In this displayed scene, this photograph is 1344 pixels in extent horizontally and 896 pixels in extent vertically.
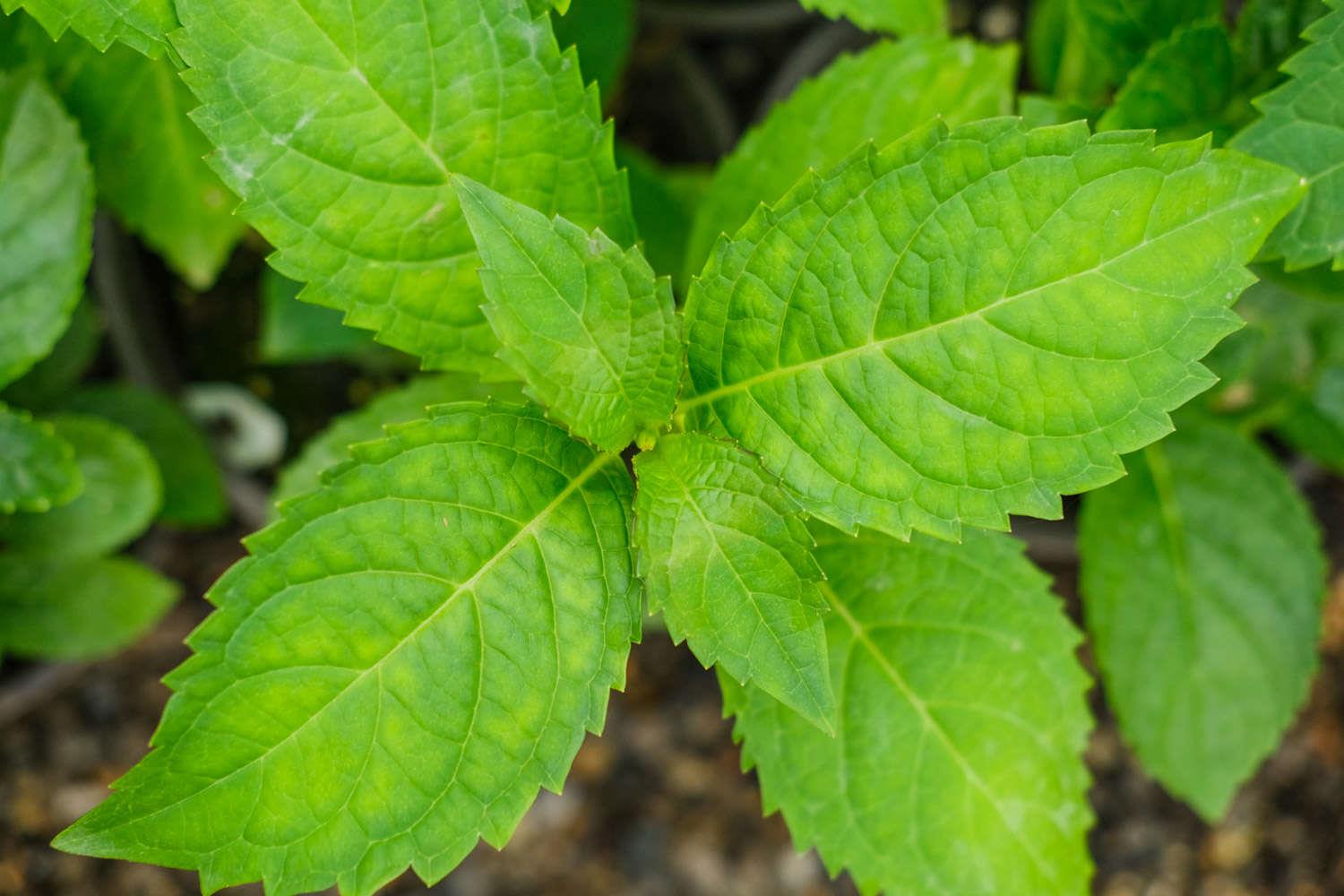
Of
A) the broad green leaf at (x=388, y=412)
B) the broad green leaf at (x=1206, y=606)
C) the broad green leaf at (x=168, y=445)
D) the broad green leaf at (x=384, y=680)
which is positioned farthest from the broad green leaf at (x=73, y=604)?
the broad green leaf at (x=1206, y=606)

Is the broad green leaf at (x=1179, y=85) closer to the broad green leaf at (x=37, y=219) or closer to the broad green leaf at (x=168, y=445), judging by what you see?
the broad green leaf at (x=37, y=219)

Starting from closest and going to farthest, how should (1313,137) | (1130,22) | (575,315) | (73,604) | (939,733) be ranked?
1. (575,315)
2. (1313,137)
3. (939,733)
4. (1130,22)
5. (73,604)

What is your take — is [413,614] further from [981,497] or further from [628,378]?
[981,497]

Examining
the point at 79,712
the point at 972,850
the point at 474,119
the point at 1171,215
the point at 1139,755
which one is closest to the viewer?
the point at 1171,215

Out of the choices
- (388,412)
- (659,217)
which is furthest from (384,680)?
(659,217)

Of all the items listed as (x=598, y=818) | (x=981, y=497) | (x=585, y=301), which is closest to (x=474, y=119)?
(x=585, y=301)

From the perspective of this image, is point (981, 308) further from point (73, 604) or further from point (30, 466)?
point (73, 604)
